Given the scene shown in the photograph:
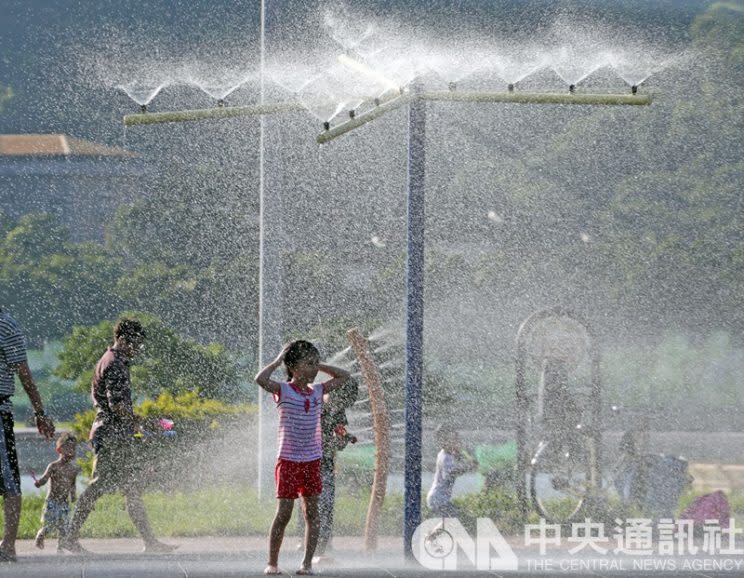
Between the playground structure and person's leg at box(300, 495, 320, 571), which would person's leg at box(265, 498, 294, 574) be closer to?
person's leg at box(300, 495, 320, 571)

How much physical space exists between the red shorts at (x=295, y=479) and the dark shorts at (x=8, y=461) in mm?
1391

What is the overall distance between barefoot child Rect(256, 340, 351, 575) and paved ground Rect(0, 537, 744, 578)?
29 cm

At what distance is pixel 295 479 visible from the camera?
703 cm

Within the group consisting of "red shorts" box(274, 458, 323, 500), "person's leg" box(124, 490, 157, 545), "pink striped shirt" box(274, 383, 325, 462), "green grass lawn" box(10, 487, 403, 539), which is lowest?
"green grass lawn" box(10, 487, 403, 539)

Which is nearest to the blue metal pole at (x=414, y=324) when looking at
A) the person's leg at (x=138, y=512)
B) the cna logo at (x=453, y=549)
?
the cna logo at (x=453, y=549)

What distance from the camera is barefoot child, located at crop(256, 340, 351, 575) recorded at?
699 cm

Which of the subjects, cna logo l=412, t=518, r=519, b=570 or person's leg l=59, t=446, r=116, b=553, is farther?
person's leg l=59, t=446, r=116, b=553

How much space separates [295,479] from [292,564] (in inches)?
37.2

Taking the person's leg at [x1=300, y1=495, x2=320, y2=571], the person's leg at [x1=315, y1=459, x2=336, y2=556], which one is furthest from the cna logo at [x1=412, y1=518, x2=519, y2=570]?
the person's leg at [x1=300, y1=495, x2=320, y2=571]

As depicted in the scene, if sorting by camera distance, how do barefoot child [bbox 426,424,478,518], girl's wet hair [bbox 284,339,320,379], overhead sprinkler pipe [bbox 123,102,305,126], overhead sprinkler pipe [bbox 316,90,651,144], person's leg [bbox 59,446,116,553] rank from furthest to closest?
barefoot child [bbox 426,424,478,518]
person's leg [bbox 59,446,116,553]
overhead sprinkler pipe [bbox 123,102,305,126]
overhead sprinkler pipe [bbox 316,90,651,144]
girl's wet hair [bbox 284,339,320,379]

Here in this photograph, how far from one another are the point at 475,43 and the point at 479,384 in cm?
761

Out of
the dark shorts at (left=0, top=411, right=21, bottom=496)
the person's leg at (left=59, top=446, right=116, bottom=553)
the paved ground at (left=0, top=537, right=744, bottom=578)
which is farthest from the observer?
the person's leg at (left=59, top=446, right=116, bottom=553)

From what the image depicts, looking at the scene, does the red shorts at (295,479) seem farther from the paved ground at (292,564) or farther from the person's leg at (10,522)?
the person's leg at (10,522)

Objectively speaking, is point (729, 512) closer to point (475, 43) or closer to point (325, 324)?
point (325, 324)
